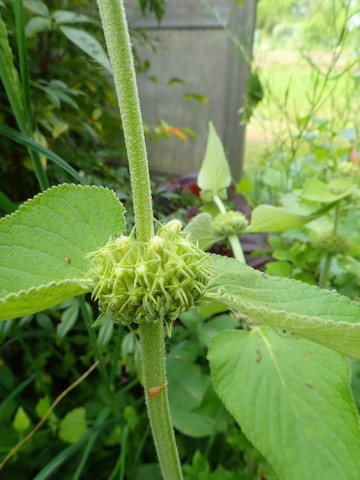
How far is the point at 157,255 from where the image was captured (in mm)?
327

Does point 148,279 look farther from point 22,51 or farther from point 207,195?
point 207,195

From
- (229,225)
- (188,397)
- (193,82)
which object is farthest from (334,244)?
(193,82)

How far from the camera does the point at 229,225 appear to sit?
0.69 metres

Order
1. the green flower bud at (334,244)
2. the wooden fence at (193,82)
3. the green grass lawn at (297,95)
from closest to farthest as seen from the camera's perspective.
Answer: the green flower bud at (334,244) < the green grass lawn at (297,95) < the wooden fence at (193,82)

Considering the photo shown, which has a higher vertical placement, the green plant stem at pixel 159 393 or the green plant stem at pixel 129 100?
the green plant stem at pixel 129 100

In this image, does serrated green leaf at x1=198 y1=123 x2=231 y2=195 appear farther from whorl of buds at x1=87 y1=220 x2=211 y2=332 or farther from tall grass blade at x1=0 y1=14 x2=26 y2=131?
whorl of buds at x1=87 y1=220 x2=211 y2=332

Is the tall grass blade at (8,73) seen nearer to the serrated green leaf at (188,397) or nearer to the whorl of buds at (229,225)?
the whorl of buds at (229,225)

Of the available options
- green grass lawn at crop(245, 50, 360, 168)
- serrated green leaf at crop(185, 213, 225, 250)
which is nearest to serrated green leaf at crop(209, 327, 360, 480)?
serrated green leaf at crop(185, 213, 225, 250)

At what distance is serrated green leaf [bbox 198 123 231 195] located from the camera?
70 cm

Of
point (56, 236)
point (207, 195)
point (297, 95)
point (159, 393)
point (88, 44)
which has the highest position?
point (297, 95)

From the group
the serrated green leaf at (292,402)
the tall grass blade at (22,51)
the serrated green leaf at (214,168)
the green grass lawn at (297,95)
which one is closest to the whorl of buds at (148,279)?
the serrated green leaf at (292,402)

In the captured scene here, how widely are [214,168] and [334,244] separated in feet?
0.83

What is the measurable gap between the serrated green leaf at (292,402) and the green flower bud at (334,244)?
1.06 feet

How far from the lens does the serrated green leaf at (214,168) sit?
0.70 meters
